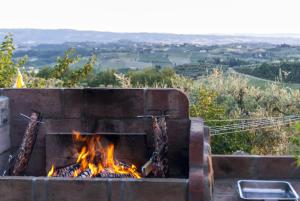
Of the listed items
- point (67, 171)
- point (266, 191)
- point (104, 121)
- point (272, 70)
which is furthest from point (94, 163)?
point (272, 70)

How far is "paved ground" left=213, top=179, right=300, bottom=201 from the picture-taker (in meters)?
4.98

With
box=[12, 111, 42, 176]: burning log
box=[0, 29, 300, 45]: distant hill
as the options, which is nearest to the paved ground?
box=[12, 111, 42, 176]: burning log

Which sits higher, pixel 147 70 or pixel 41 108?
pixel 41 108

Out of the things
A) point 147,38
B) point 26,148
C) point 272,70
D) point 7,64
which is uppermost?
point 7,64

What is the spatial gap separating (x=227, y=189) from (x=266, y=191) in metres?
0.43

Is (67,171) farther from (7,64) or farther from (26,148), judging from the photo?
(7,64)

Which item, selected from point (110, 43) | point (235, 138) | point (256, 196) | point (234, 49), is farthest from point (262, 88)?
point (110, 43)

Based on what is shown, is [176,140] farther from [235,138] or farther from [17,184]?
[235,138]

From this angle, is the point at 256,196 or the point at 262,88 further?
the point at 262,88

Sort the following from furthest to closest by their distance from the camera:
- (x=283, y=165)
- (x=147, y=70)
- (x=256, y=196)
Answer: (x=147, y=70) < (x=283, y=165) < (x=256, y=196)

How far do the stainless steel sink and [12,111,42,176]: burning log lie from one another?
6.72 ft

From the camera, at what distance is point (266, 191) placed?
16.3 ft

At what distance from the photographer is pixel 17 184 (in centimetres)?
418

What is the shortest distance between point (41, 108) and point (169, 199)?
6.22 feet
